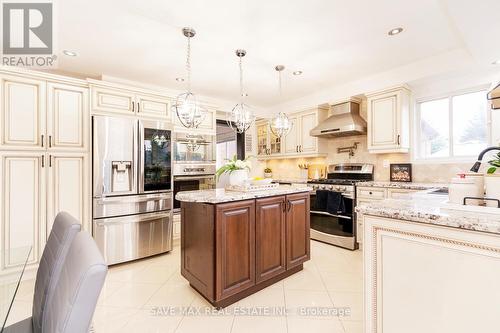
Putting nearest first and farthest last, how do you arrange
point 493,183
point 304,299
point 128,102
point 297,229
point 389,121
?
point 493,183 < point 304,299 < point 297,229 < point 128,102 < point 389,121

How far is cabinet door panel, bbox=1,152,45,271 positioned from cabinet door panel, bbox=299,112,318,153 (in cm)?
391

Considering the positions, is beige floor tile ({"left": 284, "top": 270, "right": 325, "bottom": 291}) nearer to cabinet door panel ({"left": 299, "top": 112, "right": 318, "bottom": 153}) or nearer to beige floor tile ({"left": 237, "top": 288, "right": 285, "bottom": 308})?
beige floor tile ({"left": 237, "top": 288, "right": 285, "bottom": 308})

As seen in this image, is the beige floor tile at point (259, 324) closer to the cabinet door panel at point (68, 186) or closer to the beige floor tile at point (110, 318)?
the beige floor tile at point (110, 318)

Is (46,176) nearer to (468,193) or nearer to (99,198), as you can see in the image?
(99,198)

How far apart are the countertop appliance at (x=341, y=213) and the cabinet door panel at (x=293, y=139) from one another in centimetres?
93

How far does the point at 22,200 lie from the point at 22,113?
0.93 m

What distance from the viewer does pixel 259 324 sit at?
1.85 m

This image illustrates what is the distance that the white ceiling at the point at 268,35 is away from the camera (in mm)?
2016

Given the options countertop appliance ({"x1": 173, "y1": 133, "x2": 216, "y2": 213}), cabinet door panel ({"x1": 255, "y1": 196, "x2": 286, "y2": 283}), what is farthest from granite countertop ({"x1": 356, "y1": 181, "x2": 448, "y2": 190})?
countertop appliance ({"x1": 173, "y1": 133, "x2": 216, "y2": 213})

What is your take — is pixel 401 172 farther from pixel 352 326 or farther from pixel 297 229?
pixel 352 326

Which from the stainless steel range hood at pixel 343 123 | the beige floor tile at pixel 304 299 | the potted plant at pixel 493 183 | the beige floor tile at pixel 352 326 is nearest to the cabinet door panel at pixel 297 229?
the beige floor tile at pixel 304 299

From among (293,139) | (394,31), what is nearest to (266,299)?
(394,31)

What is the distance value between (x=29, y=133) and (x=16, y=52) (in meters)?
0.90

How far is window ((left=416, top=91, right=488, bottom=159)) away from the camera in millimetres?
3064
